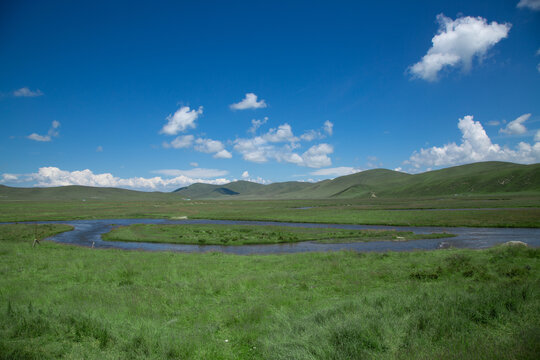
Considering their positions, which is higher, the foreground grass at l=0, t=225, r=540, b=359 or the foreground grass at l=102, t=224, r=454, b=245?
the foreground grass at l=0, t=225, r=540, b=359

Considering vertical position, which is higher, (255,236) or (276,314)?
(276,314)

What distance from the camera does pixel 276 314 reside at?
10.1 meters

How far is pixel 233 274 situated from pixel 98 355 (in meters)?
11.8

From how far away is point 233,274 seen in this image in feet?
61.9

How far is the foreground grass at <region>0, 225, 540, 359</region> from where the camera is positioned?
7098 mm

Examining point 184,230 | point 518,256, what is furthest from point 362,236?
point 184,230

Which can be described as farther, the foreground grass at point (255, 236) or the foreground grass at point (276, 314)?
the foreground grass at point (255, 236)

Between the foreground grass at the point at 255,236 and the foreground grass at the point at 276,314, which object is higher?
the foreground grass at the point at 276,314

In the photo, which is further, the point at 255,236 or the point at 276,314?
the point at 255,236

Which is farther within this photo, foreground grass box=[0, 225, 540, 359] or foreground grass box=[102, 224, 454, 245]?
foreground grass box=[102, 224, 454, 245]

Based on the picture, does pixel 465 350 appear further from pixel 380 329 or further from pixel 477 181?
pixel 477 181

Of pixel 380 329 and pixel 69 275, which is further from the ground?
pixel 380 329

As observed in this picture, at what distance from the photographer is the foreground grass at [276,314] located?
710 centimetres

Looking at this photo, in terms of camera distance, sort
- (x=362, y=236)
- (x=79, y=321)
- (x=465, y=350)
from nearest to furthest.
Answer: (x=465, y=350)
(x=79, y=321)
(x=362, y=236)
